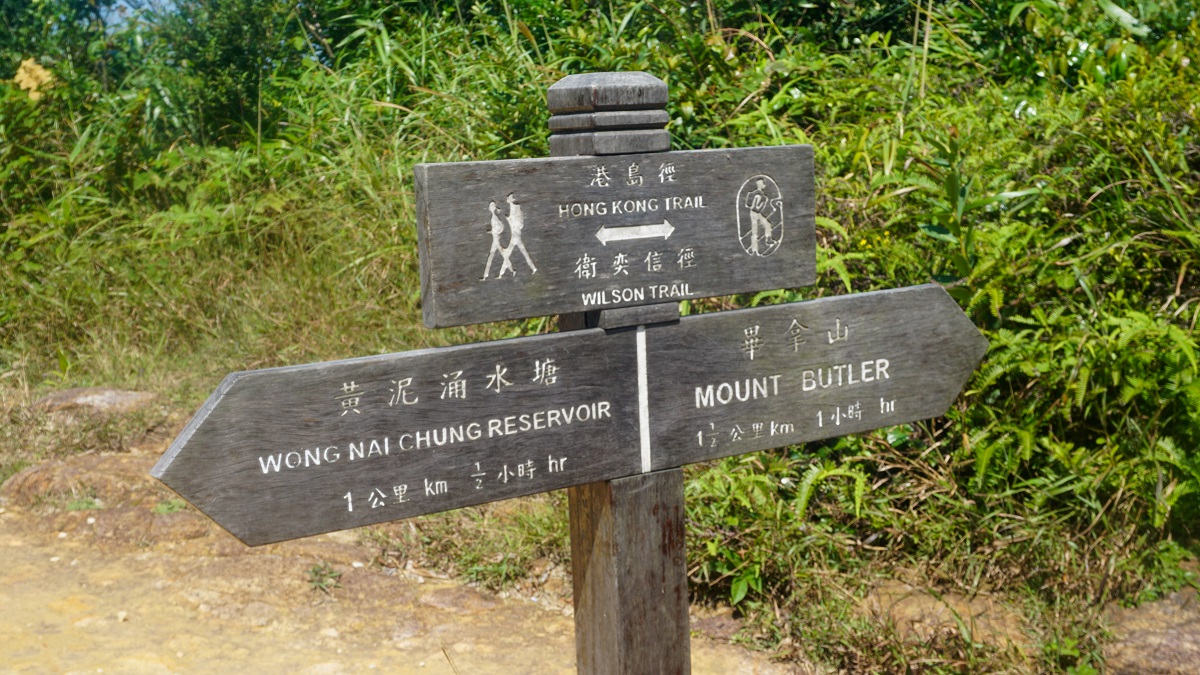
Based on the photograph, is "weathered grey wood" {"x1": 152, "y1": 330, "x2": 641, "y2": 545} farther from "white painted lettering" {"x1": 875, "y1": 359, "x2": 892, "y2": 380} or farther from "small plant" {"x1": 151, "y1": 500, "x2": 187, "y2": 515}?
"small plant" {"x1": 151, "y1": 500, "x2": 187, "y2": 515}

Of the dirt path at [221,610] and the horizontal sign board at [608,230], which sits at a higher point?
Result: the horizontal sign board at [608,230]

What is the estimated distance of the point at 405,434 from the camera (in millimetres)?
→ 2035

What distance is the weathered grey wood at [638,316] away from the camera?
2.23m

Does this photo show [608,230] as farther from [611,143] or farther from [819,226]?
[819,226]

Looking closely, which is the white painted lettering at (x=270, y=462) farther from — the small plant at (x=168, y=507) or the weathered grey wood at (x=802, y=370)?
the small plant at (x=168, y=507)

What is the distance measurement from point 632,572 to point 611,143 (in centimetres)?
84

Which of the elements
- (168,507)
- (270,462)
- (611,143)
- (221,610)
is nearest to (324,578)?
(221,610)

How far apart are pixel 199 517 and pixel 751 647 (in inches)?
84.5

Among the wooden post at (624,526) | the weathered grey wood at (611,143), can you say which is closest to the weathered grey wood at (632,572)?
the wooden post at (624,526)

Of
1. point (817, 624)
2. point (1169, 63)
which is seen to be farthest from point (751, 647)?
point (1169, 63)

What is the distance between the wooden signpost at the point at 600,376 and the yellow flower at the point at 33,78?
5256 mm

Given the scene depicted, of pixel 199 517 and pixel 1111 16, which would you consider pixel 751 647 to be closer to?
pixel 199 517

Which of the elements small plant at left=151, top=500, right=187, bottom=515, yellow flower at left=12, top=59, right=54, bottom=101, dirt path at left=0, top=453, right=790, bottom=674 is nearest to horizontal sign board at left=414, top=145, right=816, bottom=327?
dirt path at left=0, top=453, right=790, bottom=674

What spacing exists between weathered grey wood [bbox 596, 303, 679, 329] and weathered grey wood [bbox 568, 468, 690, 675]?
303 millimetres
